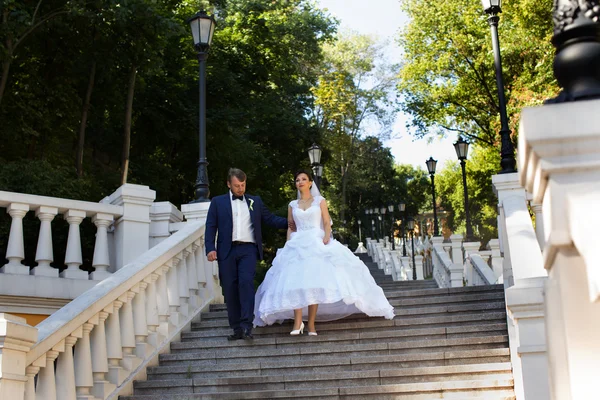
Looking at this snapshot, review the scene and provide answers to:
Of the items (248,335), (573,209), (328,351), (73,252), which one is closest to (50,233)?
(73,252)

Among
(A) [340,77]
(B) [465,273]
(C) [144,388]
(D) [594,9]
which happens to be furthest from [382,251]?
(D) [594,9]

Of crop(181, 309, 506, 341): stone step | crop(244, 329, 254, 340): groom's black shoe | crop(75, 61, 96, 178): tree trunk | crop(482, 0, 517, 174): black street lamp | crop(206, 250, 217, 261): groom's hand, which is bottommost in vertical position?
crop(244, 329, 254, 340): groom's black shoe

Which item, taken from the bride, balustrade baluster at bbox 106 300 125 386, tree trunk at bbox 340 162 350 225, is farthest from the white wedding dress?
tree trunk at bbox 340 162 350 225

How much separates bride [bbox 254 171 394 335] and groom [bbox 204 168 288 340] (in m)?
0.27

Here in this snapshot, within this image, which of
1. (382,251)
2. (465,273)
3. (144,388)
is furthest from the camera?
(382,251)

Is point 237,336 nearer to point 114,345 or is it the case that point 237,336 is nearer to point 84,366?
point 114,345

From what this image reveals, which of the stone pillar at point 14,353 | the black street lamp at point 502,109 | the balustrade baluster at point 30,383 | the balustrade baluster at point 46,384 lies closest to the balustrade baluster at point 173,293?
the balustrade baluster at point 46,384

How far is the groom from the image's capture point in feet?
28.0

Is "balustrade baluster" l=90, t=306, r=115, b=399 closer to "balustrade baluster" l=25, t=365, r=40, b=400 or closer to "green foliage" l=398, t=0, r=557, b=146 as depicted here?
"balustrade baluster" l=25, t=365, r=40, b=400

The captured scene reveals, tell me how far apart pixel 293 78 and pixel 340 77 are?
8.64 meters

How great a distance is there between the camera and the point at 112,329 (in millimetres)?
7242

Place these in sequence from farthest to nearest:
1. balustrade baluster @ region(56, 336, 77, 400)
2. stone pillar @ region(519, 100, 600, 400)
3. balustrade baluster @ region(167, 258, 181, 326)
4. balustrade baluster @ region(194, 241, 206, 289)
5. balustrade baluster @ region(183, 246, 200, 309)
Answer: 1. balustrade baluster @ region(194, 241, 206, 289)
2. balustrade baluster @ region(183, 246, 200, 309)
3. balustrade baluster @ region(167, 258, 181, 326)
4. balustrade baluster @ region(56, 336, 77, 400)
5. stone pillar @ region(519, 100, 600, 400)

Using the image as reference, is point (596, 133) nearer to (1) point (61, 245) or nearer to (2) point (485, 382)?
(2) point (485, 382)

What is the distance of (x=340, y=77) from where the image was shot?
46.8m
